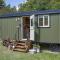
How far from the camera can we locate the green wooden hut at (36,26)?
68.2ft

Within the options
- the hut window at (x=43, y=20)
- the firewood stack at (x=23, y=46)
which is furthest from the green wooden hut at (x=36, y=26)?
the firewood stack at (x=23, y=46)

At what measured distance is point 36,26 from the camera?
2172 centimetres

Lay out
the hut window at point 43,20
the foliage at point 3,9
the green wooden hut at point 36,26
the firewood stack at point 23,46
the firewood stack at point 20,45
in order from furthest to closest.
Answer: the foliage at point 3,9 → the hut window at point 43,20 → the firewood stack at point 20,45 → the firewood stack at point 23,46 → the green wooden hut at point 36,26

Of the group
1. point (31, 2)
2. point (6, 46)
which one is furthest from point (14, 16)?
point (31, 2)

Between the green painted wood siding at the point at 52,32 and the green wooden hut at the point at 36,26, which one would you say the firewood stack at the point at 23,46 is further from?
the green painted wood siding at the point at 52,32

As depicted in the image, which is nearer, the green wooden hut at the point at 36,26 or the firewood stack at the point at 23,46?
the green wooden hut at the point at 36,26

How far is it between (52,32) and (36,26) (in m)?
1.59

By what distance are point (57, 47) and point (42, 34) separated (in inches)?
64.7

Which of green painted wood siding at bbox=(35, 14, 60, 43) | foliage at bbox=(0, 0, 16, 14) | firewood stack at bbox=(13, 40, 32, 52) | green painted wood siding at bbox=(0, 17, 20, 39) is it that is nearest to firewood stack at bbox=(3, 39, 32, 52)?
firewood stack at bbox=(13, 40, 32, 52)

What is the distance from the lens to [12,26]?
24469 mm

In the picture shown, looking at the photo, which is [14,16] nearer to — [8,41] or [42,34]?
[8,41]

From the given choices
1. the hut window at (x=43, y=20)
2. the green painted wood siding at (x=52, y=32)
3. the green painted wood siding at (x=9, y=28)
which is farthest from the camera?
the green painted wood siding at (x=9, y=28)

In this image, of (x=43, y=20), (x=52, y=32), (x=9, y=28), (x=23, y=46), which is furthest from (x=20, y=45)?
(x=9, y=28)

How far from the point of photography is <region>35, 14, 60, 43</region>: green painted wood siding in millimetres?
20638
